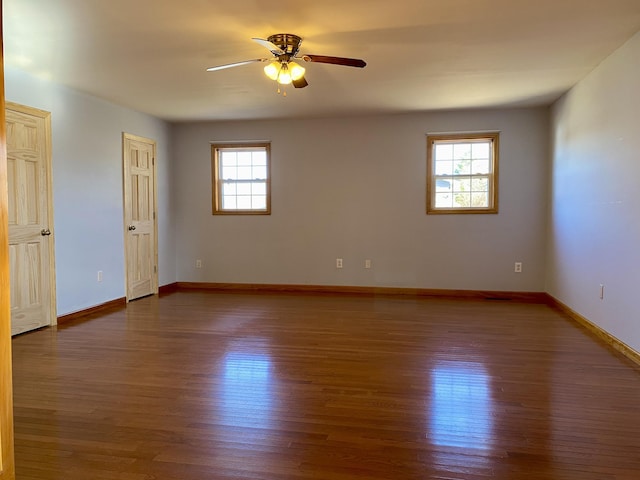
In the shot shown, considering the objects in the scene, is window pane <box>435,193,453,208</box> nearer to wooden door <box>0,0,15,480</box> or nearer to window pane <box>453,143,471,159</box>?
window pane <box>453,143,471,159</box>

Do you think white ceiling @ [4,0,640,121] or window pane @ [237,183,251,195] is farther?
window pane @ [237,183,251,195]

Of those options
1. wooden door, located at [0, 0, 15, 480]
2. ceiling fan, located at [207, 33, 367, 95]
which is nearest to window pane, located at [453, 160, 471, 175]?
ceiling fan, located at [207, 33, 367, 95]

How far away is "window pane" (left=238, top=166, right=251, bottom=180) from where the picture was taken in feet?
22.1

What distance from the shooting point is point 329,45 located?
3527 mm

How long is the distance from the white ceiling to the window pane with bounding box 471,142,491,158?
2.73ft

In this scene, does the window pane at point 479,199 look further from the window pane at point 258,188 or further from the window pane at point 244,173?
the window pane at point 244,173

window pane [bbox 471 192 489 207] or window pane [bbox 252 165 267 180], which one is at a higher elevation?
window pane [bbox 252 165 267 180]

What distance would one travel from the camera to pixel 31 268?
428cm

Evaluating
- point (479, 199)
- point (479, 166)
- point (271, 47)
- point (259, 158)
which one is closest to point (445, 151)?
point (479, 166)

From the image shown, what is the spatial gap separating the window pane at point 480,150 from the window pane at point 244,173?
3238 mm

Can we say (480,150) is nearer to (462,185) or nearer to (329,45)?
(462,185)

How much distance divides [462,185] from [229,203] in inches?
135

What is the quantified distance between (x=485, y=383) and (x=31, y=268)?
13.6 feet

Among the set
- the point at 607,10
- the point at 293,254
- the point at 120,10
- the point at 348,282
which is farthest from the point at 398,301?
the point at 120,10
